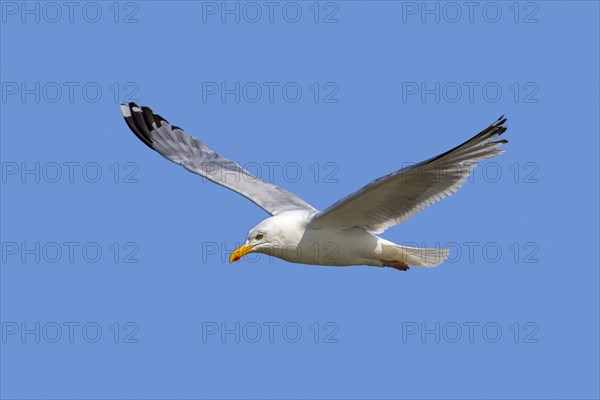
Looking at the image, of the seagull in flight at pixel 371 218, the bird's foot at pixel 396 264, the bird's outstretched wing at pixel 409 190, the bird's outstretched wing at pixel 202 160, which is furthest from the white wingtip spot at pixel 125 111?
the bird's foot at pixel 396 264

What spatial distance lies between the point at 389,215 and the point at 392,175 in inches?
37.0

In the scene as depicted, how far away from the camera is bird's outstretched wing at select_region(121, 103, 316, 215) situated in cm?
1173

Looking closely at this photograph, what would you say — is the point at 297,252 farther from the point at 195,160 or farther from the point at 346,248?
the point at 195,160

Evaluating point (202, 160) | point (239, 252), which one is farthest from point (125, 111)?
point (239, 252)

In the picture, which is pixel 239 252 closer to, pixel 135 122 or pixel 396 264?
pixel 396 264

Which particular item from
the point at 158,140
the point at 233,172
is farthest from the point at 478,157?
the point at 158,140

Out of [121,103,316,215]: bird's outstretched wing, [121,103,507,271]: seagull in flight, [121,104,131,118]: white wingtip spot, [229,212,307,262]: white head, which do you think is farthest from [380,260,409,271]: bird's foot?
[121,104,131,118]: white wingtip spot

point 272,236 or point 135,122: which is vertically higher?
point 135,122

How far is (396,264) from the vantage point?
10.8m

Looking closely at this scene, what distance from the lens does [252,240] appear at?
10.6 meters

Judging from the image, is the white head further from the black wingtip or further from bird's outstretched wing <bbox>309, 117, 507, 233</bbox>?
the black wingtip

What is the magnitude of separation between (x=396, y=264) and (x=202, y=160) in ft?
9.37

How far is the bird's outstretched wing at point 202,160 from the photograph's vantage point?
1173cm

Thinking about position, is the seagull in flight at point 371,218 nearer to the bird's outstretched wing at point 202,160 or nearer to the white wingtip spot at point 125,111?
the bird's outstretched wing at point 202,160
